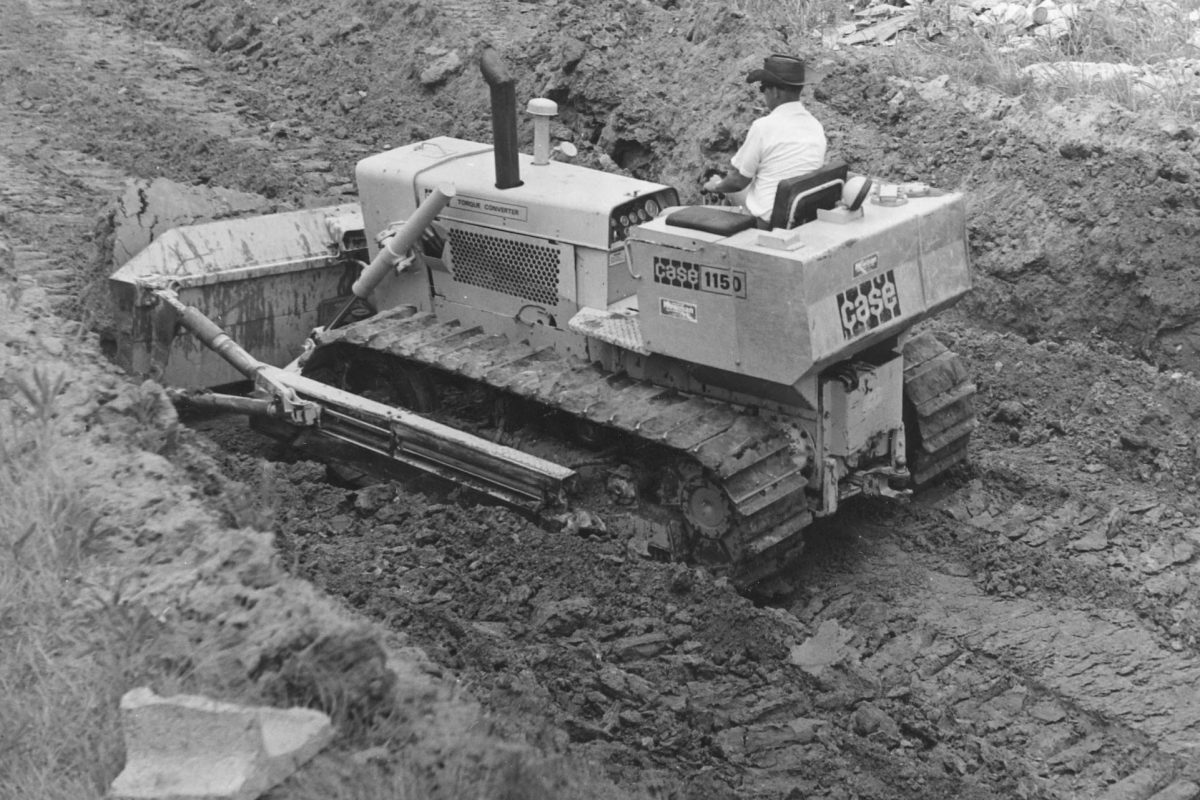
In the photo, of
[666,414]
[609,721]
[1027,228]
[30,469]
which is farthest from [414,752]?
[1027,228]

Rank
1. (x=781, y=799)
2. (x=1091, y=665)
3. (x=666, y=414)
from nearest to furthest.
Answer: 1. (x=781, y=799)
2. (x=1091, y=665)
3. (x=666, y=414)

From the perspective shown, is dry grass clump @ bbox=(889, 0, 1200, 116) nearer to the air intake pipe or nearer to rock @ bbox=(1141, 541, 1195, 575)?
rock @ bbox=(1141, 541, 1195, 575)

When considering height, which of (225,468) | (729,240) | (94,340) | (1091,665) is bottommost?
(1091,665)

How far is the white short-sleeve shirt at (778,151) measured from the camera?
7.39m

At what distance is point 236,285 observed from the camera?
896 centimetres

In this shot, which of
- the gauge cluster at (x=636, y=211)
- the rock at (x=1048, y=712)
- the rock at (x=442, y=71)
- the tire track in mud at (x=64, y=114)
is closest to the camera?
the rock at (x=1048, y=712)

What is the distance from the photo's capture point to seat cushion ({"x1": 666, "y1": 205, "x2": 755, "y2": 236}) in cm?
709

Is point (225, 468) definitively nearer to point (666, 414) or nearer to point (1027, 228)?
point (666, 414)

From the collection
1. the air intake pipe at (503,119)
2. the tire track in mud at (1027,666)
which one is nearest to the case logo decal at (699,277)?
the air intake pipe at (503,119)

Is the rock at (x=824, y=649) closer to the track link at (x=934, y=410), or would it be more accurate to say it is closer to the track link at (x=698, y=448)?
the track link at (x=698, y=448)

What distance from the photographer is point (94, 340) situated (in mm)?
7906

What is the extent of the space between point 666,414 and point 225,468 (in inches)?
86.6

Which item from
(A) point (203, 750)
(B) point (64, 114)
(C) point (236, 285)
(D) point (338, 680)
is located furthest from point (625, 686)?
(B) point (64, 114)

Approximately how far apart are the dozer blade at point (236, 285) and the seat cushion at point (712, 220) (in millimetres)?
2766
